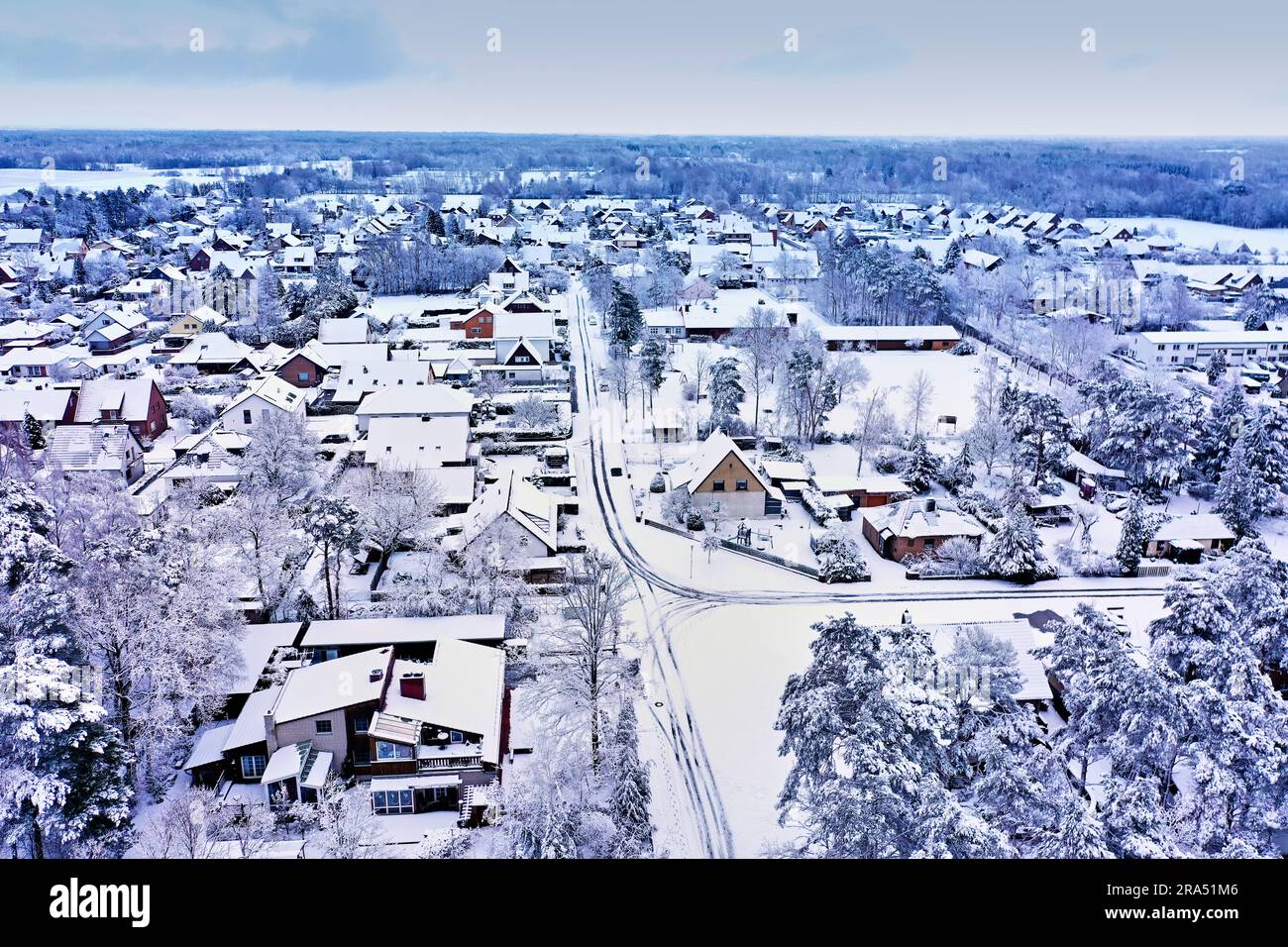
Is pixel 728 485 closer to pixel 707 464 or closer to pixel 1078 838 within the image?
pixel 707 464

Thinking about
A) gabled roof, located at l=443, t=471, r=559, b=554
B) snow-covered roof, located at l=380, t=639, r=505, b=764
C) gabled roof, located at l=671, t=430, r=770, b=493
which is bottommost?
snow-covered roof, located at l=380, t=639, r=505, b=764

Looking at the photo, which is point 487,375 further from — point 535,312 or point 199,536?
point 199,536

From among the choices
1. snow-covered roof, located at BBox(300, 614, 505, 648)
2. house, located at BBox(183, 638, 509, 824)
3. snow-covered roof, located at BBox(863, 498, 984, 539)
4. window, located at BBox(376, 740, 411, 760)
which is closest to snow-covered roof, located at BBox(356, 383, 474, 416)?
snow-covered roof, located at BBox(300, 614, 505, 648)

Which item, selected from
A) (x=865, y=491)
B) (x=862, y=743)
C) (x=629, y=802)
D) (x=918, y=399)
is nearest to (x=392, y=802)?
(x=629, y=802)

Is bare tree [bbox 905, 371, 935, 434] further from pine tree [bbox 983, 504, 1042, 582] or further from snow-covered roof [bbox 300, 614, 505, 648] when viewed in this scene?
snow-covered roof [bbox 300, 614, 505, 648]

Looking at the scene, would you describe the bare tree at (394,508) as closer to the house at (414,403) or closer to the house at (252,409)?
the house at (414,403)

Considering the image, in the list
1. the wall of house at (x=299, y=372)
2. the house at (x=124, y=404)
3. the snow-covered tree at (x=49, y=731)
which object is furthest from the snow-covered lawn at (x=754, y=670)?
the wall of house at (x=299, y=372)

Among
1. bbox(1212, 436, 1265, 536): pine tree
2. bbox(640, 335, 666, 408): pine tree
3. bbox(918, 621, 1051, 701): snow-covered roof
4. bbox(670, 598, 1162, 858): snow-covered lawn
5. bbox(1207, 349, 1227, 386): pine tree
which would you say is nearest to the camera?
bbox(670, 598, 1162, 858): snow-covered lawn
